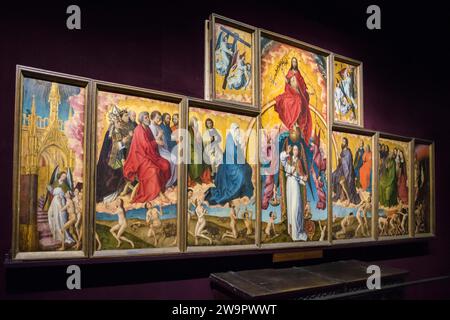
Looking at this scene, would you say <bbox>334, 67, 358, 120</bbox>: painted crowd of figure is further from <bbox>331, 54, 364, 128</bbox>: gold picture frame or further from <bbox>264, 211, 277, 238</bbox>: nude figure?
<bbox>264, 211, 277, 238</bbox>: nude figure

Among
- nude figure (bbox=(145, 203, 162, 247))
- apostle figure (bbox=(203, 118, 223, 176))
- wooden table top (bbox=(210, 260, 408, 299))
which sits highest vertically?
apostle figure (bbox=(203, 118, 223, 176))

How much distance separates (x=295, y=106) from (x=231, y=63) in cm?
91

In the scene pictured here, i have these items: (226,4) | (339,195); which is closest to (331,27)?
(226,4)

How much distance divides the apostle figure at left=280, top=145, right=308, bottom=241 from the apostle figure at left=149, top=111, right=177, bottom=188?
122 cm

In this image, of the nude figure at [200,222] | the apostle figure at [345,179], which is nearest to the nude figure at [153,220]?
the nude figure at [200,222]

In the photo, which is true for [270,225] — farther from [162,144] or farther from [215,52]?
[215,52]

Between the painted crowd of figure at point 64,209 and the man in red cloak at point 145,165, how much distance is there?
0.43 m

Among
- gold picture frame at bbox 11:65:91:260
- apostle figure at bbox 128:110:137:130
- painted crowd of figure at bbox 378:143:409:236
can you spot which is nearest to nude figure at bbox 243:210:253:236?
apostle figure at bbox 128:110:137:130

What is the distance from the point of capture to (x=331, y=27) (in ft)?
15.7

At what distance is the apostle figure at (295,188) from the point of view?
13.0 ft

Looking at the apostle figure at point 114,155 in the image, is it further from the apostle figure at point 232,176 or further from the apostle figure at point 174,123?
the apostle figure at point 232,176

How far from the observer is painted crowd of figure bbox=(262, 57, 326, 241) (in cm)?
387

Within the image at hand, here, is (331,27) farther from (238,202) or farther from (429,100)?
(238,202)
